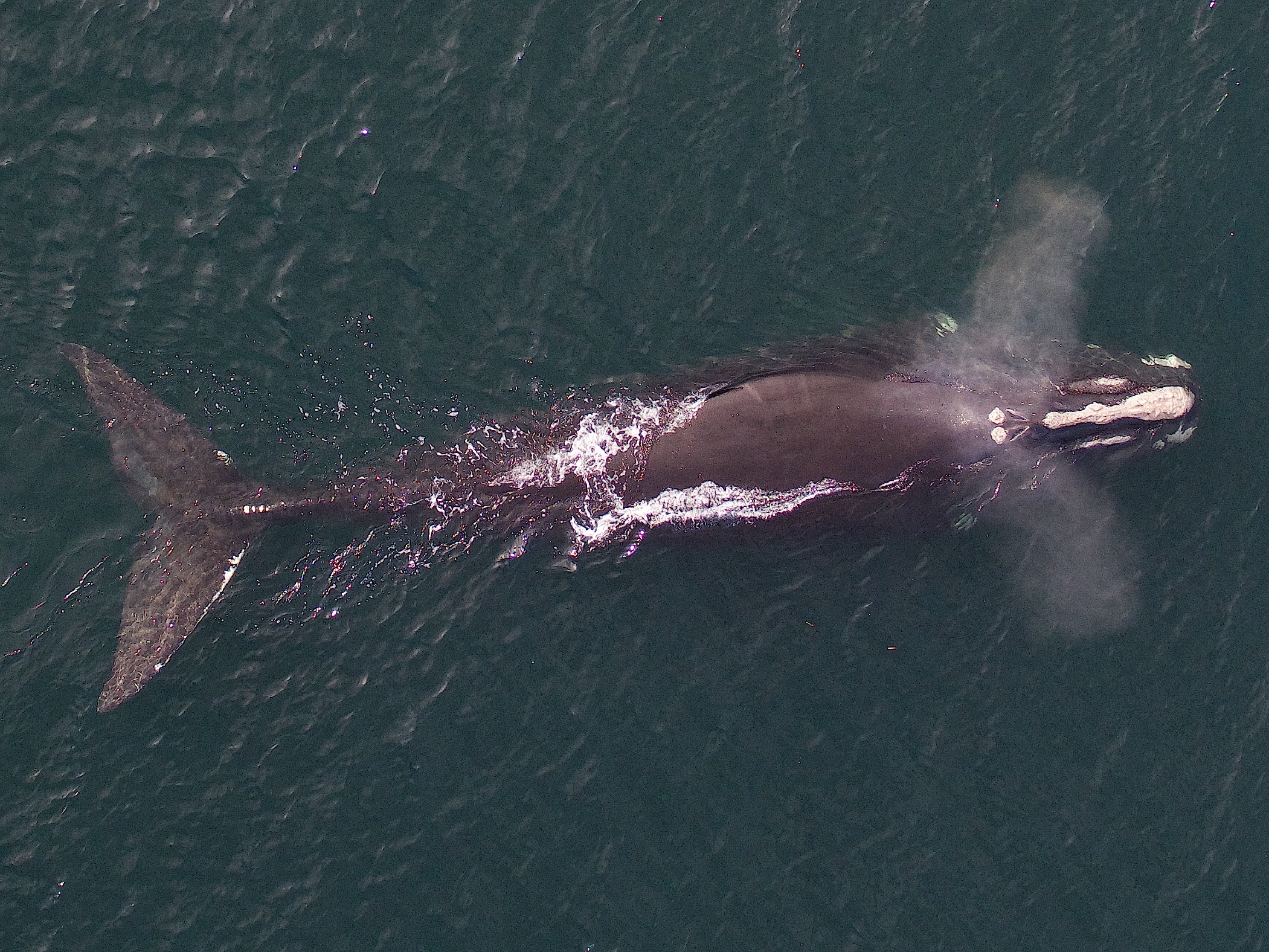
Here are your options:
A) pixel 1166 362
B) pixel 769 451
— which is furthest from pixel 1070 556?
pixel 769 451

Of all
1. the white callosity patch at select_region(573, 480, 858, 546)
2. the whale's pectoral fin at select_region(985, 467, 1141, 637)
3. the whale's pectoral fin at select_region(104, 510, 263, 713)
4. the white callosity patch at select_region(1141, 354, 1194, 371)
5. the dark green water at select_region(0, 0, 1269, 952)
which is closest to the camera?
the dark green water at select_region(0, 0, 1269, 952)

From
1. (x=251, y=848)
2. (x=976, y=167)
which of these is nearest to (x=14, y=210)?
(x=251, y=848)

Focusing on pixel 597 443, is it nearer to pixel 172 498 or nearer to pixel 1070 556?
pixel 172 498

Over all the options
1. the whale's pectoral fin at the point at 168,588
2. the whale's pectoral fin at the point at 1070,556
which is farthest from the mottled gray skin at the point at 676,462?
the whale's pectoral fin at the point at 1070,556

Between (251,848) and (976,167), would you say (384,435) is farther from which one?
(976,167)

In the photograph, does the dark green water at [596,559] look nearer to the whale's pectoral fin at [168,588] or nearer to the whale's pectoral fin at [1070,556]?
the whale's pectoral fin at [1070,556]

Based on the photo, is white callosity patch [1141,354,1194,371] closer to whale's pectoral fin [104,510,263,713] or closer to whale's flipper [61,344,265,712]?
whale's flipper [61,344,265,712]

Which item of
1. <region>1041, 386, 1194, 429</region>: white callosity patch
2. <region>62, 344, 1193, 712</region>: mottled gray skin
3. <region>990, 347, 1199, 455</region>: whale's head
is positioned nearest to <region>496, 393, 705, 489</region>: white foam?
<region>62, 344, 1193, 712</region>: mottled gray skin
